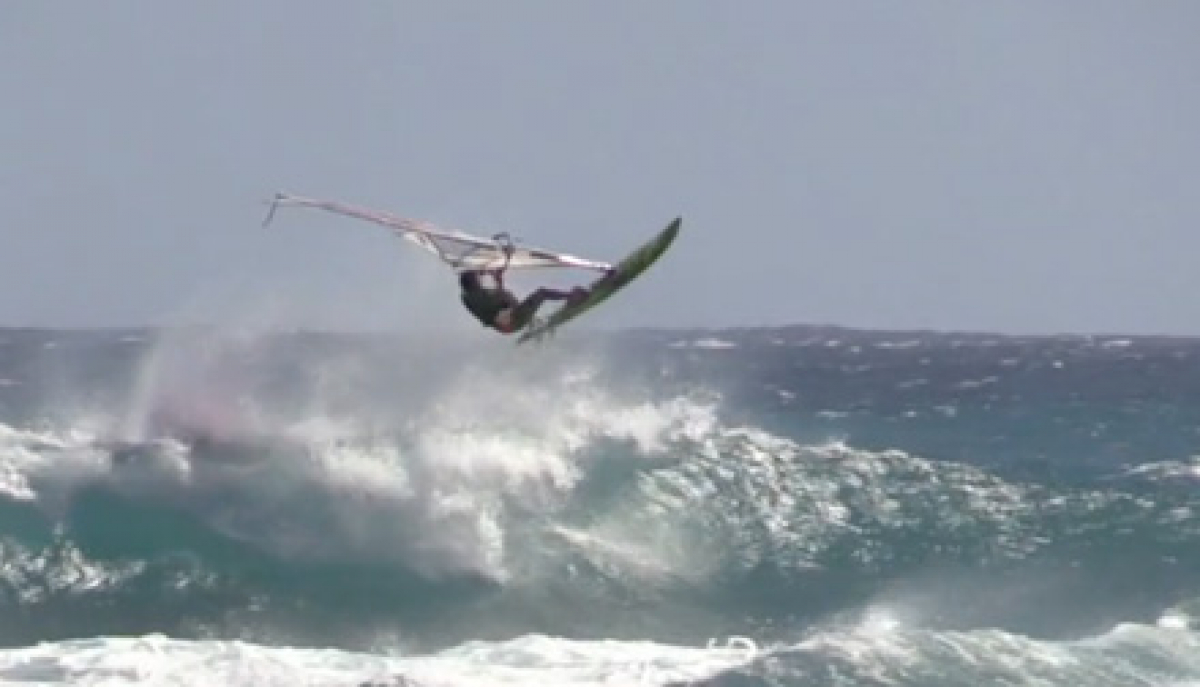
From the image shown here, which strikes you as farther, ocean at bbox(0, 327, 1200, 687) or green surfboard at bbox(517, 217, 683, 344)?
ocean at bbox(0, 327, 1200, 687)

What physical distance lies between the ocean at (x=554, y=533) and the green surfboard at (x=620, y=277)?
877cm

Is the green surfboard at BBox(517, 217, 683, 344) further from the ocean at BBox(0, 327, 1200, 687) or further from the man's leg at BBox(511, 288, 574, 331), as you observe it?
the ocean at BBox(0, 327, 1200, 687)

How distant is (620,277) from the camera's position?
36781mm

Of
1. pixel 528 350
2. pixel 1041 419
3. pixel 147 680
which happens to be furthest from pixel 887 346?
pixel 147 680

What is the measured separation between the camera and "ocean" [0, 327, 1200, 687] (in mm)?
45500

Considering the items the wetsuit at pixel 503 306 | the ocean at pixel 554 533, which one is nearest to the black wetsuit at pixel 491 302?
the wetsuit at pixel 503 306

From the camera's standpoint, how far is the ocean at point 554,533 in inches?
1791

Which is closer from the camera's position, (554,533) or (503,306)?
(503,306)

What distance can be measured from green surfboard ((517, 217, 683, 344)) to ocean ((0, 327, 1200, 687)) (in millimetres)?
8765

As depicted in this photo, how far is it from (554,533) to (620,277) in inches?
754

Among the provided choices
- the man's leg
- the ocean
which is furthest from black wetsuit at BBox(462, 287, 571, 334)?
the ocean

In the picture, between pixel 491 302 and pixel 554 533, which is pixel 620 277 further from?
pixel 554 533

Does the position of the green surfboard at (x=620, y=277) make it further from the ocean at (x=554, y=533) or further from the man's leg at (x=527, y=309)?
the ocean at (x=554, y=533)

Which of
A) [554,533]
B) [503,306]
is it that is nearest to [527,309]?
[503,306]
